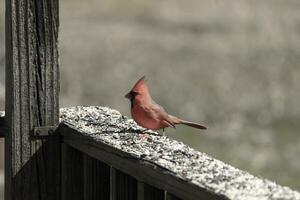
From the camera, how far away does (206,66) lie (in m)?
13.2

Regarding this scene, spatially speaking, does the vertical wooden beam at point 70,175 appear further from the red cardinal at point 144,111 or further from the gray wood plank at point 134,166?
the red cardinal at point 144,111

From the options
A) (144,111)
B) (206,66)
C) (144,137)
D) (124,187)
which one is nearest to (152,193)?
(124,187)

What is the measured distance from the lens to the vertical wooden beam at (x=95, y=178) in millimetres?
2791

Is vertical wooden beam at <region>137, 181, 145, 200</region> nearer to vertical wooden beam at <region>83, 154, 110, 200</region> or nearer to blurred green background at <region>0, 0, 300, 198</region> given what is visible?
vertical wooden beam at <region>83, 154, 110, 200</region>

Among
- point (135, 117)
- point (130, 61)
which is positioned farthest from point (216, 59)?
point (135, 117)

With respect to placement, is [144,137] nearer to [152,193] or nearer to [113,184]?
[113,184]

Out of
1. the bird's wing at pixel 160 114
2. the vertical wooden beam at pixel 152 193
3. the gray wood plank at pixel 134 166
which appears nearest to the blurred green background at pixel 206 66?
the bird's wing at pixel 160 114

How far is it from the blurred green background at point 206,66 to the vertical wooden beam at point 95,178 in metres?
6.45

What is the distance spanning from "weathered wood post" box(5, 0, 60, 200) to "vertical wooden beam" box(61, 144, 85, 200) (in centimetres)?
5

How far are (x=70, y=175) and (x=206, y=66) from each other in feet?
33.9

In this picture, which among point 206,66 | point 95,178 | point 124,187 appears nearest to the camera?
point 124,187

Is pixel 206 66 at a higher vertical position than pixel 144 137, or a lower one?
lower

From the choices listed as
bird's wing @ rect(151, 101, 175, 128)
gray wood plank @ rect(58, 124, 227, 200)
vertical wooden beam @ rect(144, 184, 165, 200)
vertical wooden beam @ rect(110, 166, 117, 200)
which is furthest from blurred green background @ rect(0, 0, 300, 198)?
vertical wooden beam @ rect(144, 184, 165, 200)

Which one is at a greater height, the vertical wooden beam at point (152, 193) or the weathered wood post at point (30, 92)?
the weathered wood post at point (30, 92)
